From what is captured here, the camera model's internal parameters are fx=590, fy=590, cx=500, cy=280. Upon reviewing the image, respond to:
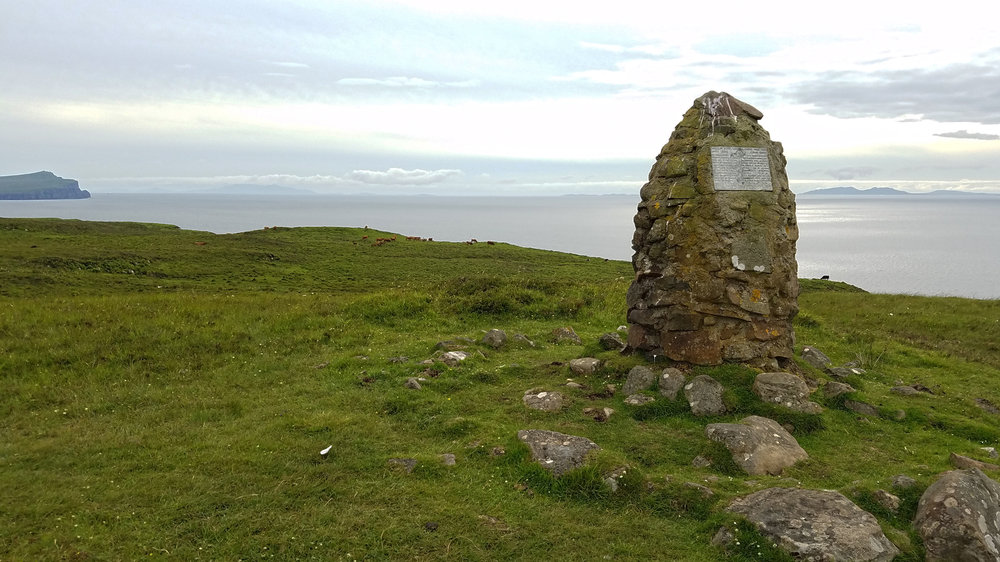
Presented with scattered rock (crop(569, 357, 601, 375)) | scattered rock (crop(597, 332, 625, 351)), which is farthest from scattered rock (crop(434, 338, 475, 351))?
scattered rock (crop(597, 332, 625, 351))

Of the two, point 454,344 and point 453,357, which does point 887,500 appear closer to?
point 453,357

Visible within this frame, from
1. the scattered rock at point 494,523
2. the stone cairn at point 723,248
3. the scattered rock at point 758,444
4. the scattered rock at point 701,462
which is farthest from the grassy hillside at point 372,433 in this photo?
the stone cairn at point 723,248

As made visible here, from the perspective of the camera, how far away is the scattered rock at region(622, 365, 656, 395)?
1299 centimetres

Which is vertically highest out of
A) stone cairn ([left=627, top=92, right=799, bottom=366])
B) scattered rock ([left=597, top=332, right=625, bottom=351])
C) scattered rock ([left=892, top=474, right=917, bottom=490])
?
stone cairn ([left=627, top=92, right=799, bottom=366])

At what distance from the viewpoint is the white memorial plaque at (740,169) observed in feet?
44.4

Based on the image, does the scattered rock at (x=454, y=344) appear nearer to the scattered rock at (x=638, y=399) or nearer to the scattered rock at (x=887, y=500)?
the scattered rock at (x=638, y=399)

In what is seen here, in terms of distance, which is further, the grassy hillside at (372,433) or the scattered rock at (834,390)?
the scattered rock at (834,390)

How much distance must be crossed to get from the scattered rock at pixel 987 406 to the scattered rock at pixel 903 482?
6.39 meters

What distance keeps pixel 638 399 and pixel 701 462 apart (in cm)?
269

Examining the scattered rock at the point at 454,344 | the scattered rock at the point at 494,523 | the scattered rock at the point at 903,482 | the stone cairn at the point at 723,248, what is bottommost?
the scattered rock at the point at 494,523

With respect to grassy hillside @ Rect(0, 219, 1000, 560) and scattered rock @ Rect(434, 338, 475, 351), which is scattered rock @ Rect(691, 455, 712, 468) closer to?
grassy hillside @ Rect(0, 219, 1000, 560)

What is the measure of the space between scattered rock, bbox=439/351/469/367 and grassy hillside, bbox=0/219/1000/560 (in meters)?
0.30

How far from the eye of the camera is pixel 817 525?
24.4 feet

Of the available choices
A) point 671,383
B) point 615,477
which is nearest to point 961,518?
point 615,477
